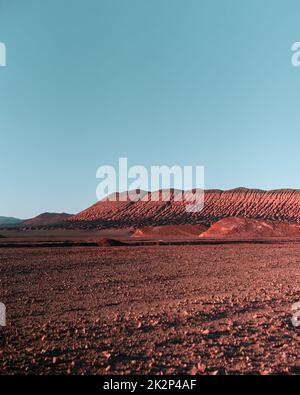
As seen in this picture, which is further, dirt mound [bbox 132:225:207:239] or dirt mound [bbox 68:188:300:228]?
dirt mound [bbox 68:188:300:228]

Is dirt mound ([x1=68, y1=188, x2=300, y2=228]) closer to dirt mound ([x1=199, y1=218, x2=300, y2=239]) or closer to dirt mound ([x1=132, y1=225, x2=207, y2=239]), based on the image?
dirt mound ([x1=132, y1=225, x2=207, y2=239])

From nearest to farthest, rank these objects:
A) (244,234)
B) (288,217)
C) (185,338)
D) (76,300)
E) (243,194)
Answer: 1. (185,338)
2. (76,300)
3. (244,234)
4. (288,217)
5. (243,194)

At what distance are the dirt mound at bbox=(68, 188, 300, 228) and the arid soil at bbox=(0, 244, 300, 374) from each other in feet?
294

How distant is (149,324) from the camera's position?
29.0ft

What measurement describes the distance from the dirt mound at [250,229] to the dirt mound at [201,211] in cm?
3388

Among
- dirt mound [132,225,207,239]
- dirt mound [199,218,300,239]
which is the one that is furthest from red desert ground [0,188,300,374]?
dirt mound [132,225,207,239]

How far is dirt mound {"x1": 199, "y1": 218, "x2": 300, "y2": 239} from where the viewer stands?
64688 mm

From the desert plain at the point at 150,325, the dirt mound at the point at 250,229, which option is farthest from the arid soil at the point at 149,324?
the dirt mound at the point at 250,229

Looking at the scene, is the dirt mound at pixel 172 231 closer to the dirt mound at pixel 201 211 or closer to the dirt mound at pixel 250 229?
the dirt mound at pixel 250 229

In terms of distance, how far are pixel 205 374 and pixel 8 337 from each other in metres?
3.79

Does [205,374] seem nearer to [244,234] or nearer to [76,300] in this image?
[76,300]

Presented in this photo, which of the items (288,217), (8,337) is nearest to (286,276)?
(8,337)

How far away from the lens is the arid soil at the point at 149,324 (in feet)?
21.1

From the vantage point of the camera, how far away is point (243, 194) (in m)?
137
